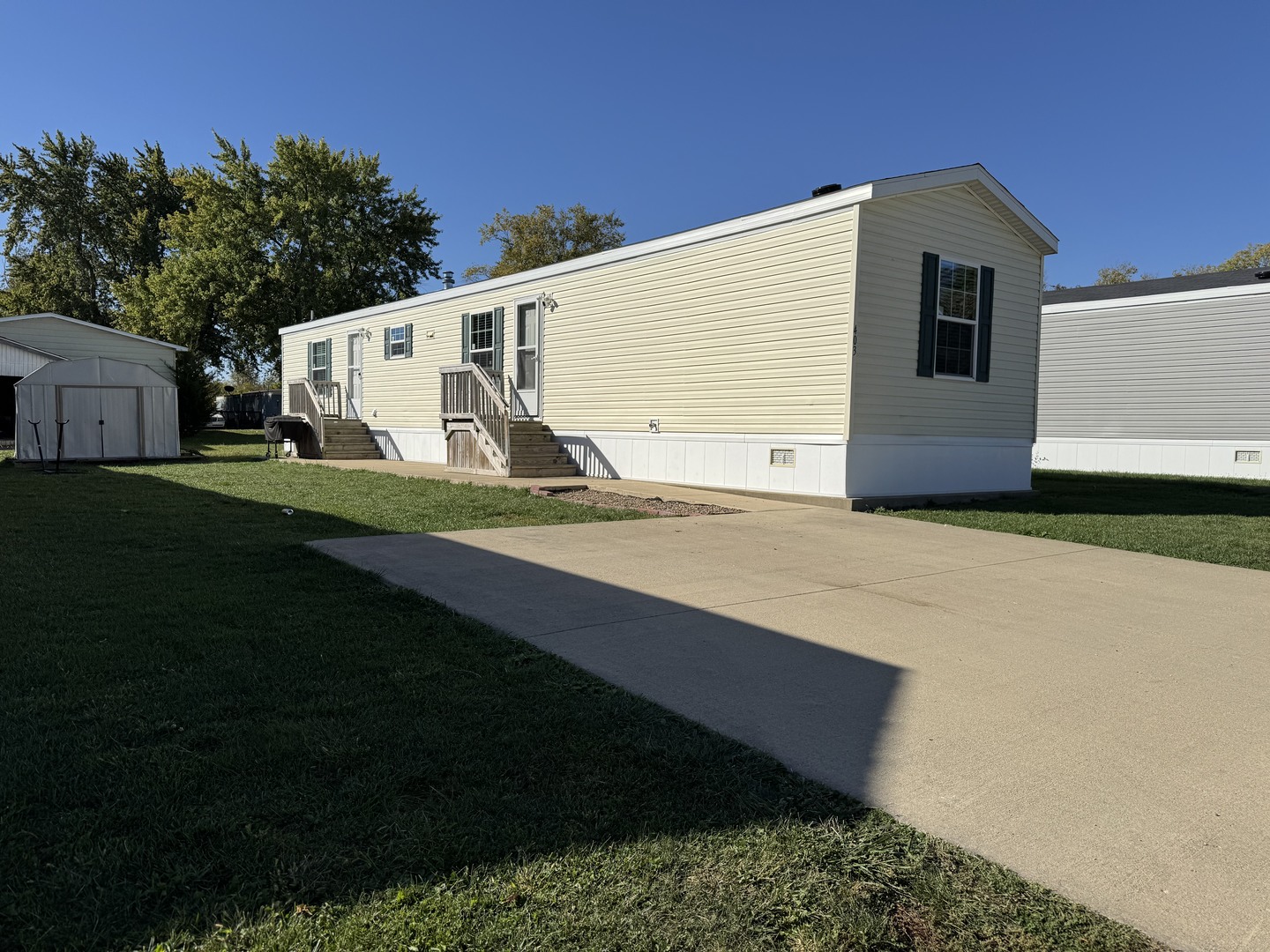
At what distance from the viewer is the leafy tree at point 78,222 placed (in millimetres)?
38812

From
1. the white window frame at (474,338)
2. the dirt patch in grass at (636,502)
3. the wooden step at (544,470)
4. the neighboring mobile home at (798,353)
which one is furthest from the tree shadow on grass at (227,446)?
the dirt patch in grass at (636,502)

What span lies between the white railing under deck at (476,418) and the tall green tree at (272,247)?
21.6 meters

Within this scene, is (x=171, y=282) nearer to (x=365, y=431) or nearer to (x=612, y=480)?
(x=365, y=431)

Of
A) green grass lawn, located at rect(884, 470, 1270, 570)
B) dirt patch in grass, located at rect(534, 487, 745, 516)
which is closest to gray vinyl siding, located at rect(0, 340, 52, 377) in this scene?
dirt patch in grass, located at rect(534, 487, 745, 516)

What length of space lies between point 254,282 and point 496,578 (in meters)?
31.4

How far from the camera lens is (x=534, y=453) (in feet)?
46.3

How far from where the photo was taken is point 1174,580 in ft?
20.0

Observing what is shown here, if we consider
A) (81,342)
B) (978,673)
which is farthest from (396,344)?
(978,673)

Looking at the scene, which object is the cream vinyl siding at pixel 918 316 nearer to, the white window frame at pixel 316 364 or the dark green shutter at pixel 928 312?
the dark green shutter at pixel 928 312

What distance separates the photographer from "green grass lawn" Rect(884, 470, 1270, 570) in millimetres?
7609

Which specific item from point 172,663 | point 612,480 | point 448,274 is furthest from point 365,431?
point 172,663

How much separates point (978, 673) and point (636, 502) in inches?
265

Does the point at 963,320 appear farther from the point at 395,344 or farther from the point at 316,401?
the point at 316,401

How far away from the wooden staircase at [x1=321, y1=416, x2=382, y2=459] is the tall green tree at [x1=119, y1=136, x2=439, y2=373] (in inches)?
627
